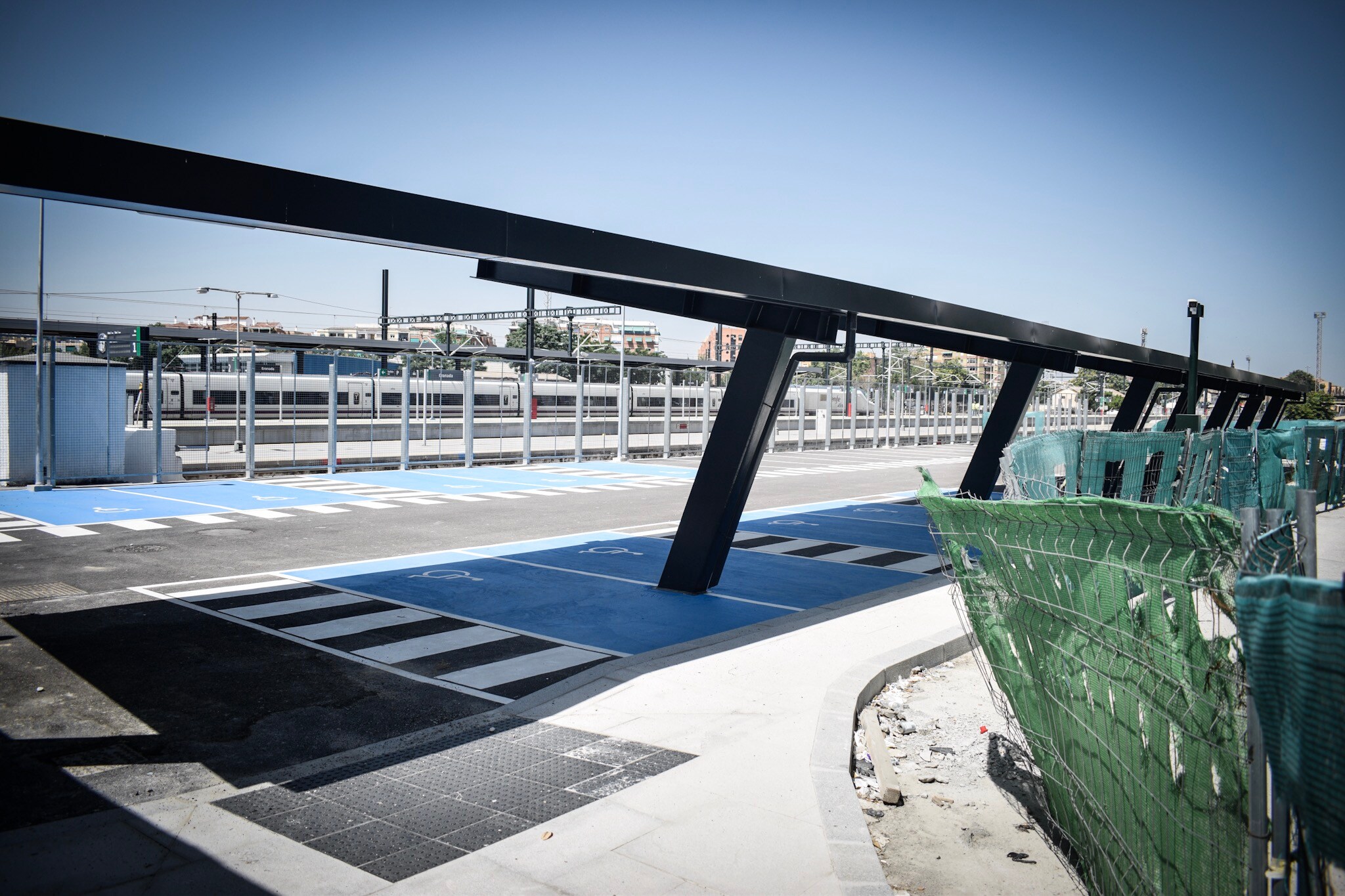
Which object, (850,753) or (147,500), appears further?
(147,500)

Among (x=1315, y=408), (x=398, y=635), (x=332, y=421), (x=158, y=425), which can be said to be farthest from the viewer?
(x=1315, y=408)

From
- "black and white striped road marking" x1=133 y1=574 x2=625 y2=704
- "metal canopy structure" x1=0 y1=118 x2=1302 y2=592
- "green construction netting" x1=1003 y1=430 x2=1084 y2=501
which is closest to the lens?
"metal canopy structure" x1=0 y1=118 x2=1302 y2=592

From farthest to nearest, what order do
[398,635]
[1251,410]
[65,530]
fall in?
1. [1251,410]
2. [65,530]
3. [398,635]

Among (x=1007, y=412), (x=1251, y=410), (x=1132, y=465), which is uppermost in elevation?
(x=1251, y=410)

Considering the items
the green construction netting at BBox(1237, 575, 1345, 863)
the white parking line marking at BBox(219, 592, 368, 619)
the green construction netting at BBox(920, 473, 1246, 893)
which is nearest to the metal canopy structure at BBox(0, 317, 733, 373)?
the white parking line marking at BBox(219, 592, 368, 619)

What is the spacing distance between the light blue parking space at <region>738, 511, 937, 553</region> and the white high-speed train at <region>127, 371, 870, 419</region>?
1299 centimetres

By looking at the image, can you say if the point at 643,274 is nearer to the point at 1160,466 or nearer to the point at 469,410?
the point at 1160,466

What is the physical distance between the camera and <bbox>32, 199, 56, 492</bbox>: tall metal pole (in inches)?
745

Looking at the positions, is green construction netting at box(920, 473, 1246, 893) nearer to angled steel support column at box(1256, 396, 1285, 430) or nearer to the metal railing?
the metal railing

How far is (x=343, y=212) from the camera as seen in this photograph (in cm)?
621

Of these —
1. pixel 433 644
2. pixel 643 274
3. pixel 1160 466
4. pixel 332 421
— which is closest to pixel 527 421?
pixel 332 421

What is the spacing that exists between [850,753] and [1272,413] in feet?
114

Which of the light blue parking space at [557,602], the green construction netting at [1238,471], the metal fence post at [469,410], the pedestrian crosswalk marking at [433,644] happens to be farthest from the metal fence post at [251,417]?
the green construction netting at [1238,471]

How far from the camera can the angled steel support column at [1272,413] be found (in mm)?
32866
